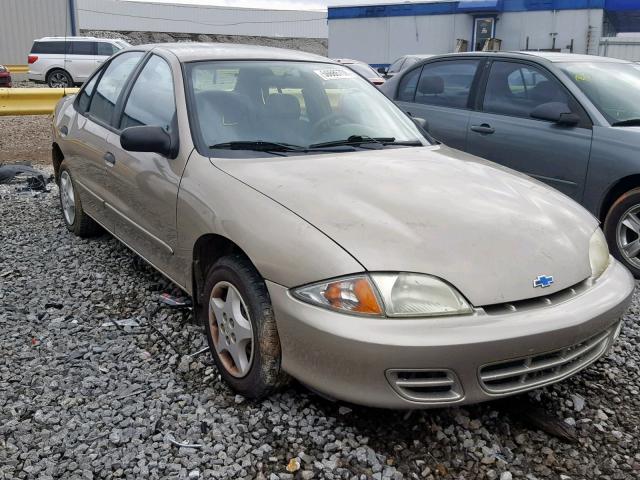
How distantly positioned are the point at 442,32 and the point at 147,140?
26168 millimetres

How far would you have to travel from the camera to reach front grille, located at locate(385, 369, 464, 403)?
7.85 ft

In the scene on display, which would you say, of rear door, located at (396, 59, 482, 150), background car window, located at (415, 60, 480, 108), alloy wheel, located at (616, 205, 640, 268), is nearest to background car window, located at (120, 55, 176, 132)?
rear door, located at (396, 59, 482, 150)

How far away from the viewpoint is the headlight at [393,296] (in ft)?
7.86

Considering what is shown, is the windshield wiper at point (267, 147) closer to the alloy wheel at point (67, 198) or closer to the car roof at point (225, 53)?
the car roof at point (225, 53)

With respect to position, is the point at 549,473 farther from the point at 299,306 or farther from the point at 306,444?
the point at 299,306

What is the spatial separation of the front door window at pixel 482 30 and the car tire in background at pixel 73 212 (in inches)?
946

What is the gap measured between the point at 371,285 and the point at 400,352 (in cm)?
27

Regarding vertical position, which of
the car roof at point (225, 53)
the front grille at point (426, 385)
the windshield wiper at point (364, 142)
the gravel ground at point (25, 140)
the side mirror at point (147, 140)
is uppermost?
the car roof at point (225, 53)

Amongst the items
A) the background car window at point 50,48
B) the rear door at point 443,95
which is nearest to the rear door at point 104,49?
the background car window at point 50,48

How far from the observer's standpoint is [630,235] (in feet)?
15.9

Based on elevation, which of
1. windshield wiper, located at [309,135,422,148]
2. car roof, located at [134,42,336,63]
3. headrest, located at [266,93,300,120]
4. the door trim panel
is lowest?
the door trim panel

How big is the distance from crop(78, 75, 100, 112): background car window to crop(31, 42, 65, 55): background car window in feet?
58.9

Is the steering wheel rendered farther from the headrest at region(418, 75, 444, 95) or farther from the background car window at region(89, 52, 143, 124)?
the headrest at region(418, 75, 444, 95)

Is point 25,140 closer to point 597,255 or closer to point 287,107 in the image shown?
point 287,107
